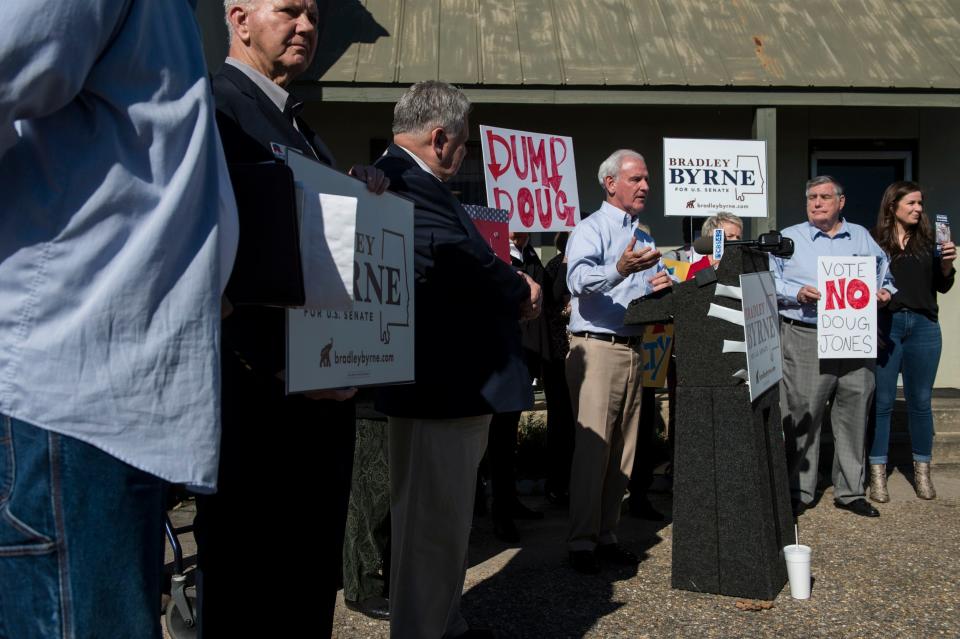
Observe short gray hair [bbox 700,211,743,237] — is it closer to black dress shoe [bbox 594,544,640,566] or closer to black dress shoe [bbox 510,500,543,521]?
black dress shoe [bbox 510,500,543,521]

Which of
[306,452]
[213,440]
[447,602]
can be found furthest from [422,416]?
[213,440]

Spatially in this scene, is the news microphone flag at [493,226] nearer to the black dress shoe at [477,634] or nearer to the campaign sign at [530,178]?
the campaign sign at [530,178]

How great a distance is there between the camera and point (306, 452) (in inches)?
95.3

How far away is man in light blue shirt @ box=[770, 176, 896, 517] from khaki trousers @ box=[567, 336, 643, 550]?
1.77 m

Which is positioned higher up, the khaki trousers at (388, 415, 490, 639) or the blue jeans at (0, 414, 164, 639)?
the blue jeans at (0, 414, 164, 639)

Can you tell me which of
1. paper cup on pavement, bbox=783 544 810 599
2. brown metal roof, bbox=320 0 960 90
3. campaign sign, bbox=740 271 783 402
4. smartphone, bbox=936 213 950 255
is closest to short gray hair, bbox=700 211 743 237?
smartphone, bbox=936 213 950 255

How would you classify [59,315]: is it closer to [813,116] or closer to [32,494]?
[32,494]

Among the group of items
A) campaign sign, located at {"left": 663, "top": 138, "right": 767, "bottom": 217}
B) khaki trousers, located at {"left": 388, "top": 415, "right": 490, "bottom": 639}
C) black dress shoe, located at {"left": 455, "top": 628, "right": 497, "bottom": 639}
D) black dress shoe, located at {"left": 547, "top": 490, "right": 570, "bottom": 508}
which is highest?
campaign sign, located at {"left": 663, "top": 138, "right": 767, "bottom": 217}

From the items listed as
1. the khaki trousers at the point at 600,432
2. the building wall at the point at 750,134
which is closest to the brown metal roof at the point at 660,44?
the building wall at the point at 750,134

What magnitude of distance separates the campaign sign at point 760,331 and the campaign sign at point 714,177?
2786 millimetres

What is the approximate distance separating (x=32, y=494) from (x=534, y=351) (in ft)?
16.5

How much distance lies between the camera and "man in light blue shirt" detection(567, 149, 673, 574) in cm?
Answer: 491

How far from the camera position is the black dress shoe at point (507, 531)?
558 cm

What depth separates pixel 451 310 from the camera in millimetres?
3459
